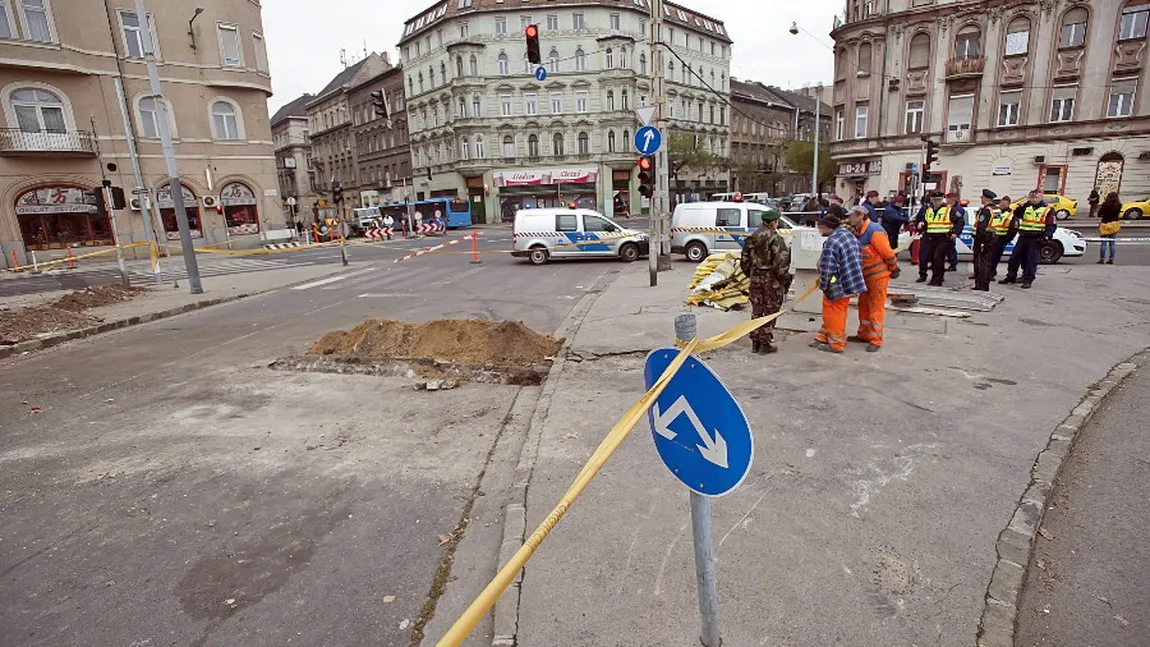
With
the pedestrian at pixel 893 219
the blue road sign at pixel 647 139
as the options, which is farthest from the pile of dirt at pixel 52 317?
the pedestrian at pixel 893 219

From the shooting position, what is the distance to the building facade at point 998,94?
28750mm

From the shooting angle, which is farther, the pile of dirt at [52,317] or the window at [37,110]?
the window at [37,110]

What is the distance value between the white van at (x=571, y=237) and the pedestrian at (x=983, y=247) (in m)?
10.2

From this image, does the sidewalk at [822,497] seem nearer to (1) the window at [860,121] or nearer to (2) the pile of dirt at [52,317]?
(2) the pile of dirt at [52,317]

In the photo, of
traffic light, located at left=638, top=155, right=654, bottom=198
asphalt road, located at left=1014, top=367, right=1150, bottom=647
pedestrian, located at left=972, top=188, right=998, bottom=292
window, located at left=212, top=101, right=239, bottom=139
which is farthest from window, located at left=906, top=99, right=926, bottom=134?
window, located at left=212, top=101, right=239, bottom=139

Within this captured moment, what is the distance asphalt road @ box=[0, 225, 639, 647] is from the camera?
299cm

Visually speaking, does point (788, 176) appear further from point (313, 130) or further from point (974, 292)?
point (974, 292)

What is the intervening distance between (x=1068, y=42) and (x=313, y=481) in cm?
4093

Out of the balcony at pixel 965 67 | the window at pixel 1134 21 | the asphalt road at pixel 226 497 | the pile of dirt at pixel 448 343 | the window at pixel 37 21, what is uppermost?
the window at pixel 37 21

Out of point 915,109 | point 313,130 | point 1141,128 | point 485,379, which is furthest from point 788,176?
point 485,379

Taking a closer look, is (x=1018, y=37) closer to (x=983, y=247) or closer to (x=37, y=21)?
(x=983, y=247)

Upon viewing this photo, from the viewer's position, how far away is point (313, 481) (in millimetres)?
4363

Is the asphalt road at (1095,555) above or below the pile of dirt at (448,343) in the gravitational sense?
below

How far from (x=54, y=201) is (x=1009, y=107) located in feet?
165
